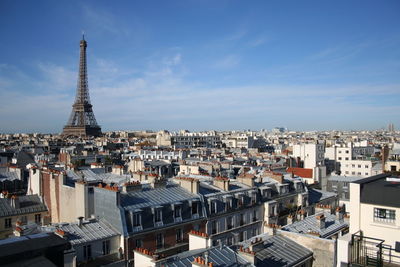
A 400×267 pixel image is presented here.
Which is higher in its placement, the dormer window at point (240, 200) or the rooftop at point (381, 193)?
the rooftop at point (381, 193)

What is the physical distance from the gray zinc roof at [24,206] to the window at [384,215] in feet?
67.4

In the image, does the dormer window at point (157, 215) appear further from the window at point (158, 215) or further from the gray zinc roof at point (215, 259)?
the gray zinc roof at point (215, 259)

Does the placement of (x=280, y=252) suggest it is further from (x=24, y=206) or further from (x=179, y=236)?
(x=24, y=206)

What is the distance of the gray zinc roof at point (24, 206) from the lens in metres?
22.7

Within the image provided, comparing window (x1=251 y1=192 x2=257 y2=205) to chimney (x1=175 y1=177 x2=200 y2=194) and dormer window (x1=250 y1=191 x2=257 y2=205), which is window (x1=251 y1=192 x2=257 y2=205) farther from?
chimney (x1=175 y1=177 x2=200 y2=194)

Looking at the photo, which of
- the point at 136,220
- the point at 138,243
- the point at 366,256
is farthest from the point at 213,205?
the point at 366,256

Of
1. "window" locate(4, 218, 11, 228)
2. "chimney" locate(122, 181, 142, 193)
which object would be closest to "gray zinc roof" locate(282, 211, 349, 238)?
"chimney" locate(122, 181, 142, 193)

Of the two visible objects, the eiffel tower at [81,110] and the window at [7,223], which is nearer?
the window at [7,223]

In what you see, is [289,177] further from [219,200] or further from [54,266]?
[54,266]

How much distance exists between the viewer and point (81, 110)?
143750 mm

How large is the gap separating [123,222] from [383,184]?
446 inches

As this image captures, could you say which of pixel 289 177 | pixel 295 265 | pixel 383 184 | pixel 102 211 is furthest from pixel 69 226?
pixel 289 177

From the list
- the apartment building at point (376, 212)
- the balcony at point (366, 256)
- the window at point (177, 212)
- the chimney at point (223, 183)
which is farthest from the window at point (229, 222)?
the balcony at point (366, 256)

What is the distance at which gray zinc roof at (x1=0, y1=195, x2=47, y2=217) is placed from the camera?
22734 millimetres
